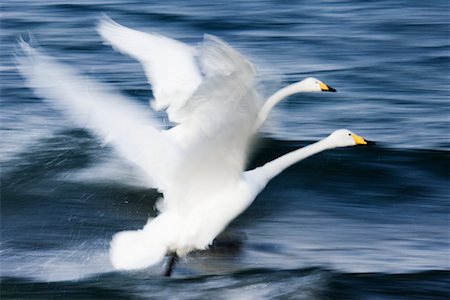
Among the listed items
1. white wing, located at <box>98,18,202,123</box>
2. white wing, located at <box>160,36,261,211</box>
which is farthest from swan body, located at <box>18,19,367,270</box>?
white wing, located at <box>98,18,202,123</box>

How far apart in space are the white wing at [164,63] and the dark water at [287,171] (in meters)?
0.76

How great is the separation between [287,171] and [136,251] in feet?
9.86

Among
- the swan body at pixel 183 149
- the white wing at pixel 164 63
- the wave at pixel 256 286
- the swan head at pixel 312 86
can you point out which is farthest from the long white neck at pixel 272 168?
the swan head at pixel 312 86

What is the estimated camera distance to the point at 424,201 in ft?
26.8

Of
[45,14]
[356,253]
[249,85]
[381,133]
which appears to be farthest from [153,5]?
[249,85]

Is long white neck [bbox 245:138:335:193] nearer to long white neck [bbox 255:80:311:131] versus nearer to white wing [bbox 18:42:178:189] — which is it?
white wing [bbox 18:42:178:189]

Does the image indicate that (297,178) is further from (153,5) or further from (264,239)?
(153,5)

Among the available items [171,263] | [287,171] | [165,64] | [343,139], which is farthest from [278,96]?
[171,263]

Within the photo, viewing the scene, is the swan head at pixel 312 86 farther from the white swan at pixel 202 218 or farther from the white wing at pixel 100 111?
the white wing at pixel 100 111

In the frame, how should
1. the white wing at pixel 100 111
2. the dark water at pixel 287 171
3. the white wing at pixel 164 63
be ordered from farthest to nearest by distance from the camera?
the white wing at pixel 164 63 < the dark water at pixel 287 171 < the white wing at pixel 100 111

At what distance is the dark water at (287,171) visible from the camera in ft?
21.3

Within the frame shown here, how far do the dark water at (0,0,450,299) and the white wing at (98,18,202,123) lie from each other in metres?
0.76

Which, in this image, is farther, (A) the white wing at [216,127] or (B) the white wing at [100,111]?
(B) the white wing at [100,111]

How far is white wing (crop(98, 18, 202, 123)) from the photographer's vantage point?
26.6ft
